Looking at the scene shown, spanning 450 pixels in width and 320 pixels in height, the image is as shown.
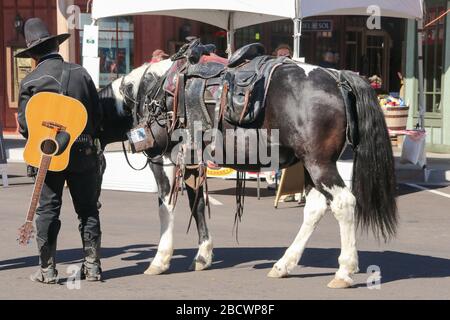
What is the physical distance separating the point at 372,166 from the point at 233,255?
6.34 ft

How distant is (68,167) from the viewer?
696cm

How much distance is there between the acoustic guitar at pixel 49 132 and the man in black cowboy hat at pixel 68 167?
4.7 inches

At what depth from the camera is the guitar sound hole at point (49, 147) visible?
6.73m

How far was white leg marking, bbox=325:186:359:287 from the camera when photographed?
685 centimetres

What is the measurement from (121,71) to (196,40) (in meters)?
12.2

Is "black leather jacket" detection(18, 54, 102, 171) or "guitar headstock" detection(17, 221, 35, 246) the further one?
"black leather jacket" detection(18, 54, 102, 171)

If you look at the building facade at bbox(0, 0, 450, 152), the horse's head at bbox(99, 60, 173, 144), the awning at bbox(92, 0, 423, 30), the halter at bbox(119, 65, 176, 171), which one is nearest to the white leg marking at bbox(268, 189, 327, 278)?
the halter at bbox(119, 65, 176, 171)

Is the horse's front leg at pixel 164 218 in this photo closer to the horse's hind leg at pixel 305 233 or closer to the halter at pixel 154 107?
the halter at pixel 154 107

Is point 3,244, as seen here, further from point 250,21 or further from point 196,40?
point 250,21

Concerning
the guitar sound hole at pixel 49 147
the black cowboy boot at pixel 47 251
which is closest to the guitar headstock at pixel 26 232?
the black cowboy boot at pixel 47 251

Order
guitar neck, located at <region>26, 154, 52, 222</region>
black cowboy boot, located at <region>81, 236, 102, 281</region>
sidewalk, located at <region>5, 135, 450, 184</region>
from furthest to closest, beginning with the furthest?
sidewalk, located at <region>5, 135, 450, 184</region>, black cowboy boot, located at <region>81, 236, 102, 281</region>, guitar neck, located at <region>26, 154, 52, 222</region>

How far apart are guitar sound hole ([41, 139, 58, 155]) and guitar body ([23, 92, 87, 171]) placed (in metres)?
0.03

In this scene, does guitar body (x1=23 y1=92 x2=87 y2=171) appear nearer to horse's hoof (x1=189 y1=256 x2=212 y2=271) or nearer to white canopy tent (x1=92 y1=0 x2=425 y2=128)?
horse's hoof (x1=189 y1=256 x2=212 y2=271)

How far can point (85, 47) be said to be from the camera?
13.2m
